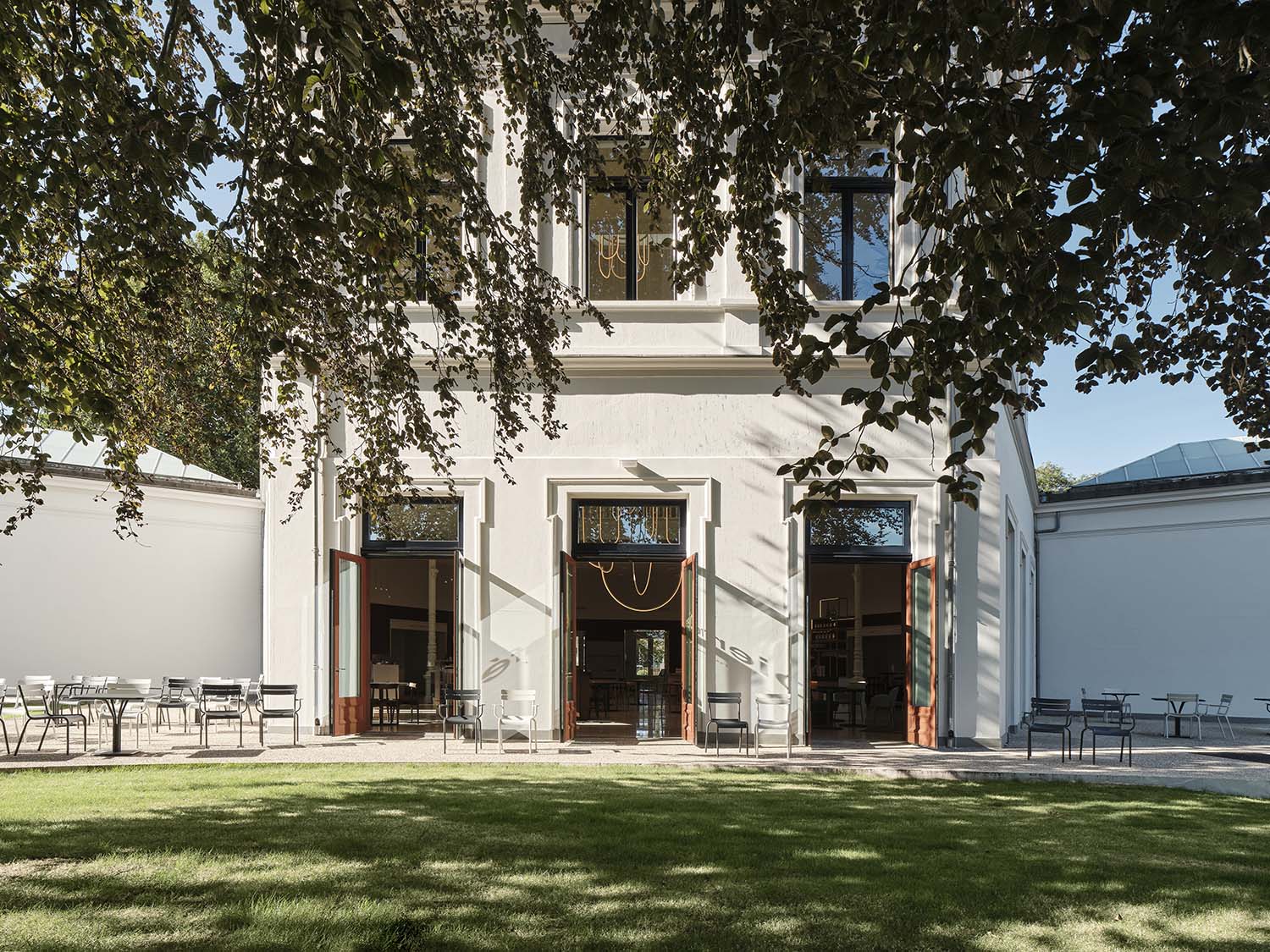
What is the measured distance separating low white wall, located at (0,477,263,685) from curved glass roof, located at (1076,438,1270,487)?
17887 mm

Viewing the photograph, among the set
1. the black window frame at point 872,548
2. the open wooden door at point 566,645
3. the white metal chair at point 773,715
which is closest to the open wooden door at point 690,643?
the white metal chair at point 773,715

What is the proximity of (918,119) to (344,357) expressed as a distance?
187 inches

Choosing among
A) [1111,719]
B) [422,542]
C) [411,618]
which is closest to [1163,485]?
[1111,719]

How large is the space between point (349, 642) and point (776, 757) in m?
6.02

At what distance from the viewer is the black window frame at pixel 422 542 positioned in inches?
553

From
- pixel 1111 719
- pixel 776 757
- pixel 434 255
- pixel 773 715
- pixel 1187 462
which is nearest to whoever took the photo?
pixel 434 255

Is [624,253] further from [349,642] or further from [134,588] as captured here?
[134,588]

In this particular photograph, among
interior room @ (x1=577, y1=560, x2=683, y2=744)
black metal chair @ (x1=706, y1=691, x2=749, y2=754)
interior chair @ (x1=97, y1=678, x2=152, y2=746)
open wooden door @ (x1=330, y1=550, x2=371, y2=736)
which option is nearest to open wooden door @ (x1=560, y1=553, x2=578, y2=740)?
black metal chair @ (x1=706, y1=691, x2=749, y2=754)

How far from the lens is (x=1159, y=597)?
67.0 ft

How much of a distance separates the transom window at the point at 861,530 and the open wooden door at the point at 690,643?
169 cm

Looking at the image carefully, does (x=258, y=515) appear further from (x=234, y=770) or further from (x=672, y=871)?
(x=672, y=871)

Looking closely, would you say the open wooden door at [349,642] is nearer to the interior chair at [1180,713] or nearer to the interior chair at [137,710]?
the interior chair at [137,710]

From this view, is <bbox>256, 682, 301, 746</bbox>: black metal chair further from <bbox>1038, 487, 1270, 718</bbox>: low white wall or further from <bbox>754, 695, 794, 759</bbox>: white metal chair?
<bbox>1038, 487, 1270, 718</bbox>: low white wall

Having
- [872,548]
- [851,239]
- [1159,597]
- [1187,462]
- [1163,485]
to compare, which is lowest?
[1159,597]
